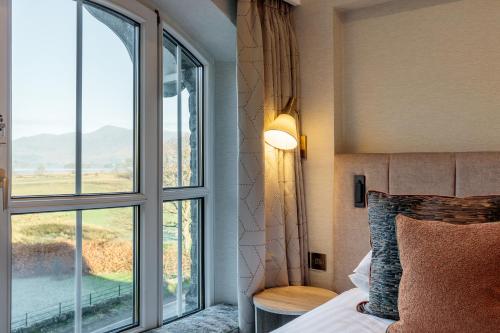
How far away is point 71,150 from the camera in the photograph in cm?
182

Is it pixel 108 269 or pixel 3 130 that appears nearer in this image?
pixel 3 130

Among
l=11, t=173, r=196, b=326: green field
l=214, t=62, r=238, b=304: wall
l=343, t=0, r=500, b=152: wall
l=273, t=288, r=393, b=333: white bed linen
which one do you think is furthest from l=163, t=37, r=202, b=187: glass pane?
l=273, t=288, r=393, b=333: white bed linen

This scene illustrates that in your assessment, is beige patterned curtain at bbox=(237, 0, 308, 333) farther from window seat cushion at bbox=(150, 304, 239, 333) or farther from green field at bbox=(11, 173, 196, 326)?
green field at bbox=(11, 173, 196, 326)

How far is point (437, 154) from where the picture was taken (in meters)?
2.04

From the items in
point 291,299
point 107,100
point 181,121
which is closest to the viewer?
point 107,100

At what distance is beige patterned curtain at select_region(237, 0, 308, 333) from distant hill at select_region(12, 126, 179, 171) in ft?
2.00

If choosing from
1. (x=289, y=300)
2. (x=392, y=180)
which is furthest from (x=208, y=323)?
(x=392, y=180)

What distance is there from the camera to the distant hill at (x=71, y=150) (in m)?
1.68

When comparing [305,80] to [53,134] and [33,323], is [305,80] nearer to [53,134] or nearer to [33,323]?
[53,134]

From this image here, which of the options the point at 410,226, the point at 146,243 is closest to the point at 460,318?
the point at 410,226

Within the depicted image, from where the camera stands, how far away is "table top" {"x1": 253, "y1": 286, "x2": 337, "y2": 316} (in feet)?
6.42

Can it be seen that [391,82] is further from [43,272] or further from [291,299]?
[43,272]

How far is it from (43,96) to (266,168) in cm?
114

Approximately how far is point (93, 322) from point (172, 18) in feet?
5.30
